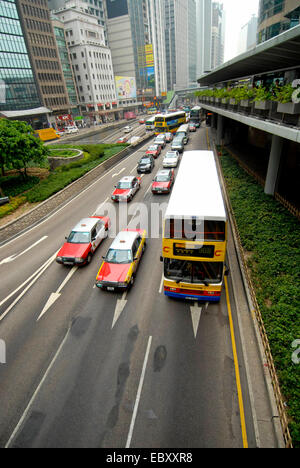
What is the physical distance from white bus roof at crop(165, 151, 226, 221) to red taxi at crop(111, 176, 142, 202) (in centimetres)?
761

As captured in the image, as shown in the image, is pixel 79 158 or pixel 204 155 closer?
pixel 204 155

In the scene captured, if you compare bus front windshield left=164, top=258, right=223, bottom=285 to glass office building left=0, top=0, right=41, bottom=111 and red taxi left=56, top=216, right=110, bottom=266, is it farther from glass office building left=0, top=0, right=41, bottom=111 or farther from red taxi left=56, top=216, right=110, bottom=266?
glass office building left=0, top=0, right=41, bottom=111

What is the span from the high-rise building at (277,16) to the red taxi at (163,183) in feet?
106

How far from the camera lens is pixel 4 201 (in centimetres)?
2291

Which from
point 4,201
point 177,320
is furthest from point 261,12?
point 177,320

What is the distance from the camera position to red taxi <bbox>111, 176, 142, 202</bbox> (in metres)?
22.7

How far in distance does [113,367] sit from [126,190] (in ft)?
55.6

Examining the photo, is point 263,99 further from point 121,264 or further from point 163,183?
point 121,264

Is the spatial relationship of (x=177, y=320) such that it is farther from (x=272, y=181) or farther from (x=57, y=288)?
(x=272, y=181)

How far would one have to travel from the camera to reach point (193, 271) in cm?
1020

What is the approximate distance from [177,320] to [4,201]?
2047 cm

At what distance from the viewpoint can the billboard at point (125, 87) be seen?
105 metres

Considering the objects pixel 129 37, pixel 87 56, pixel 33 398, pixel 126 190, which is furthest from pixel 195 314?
pixel 129 37

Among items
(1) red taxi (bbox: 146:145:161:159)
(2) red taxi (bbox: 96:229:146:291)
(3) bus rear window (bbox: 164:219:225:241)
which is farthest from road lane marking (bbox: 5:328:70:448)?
(1) red taxi (bbox: 146:145:161:159)
